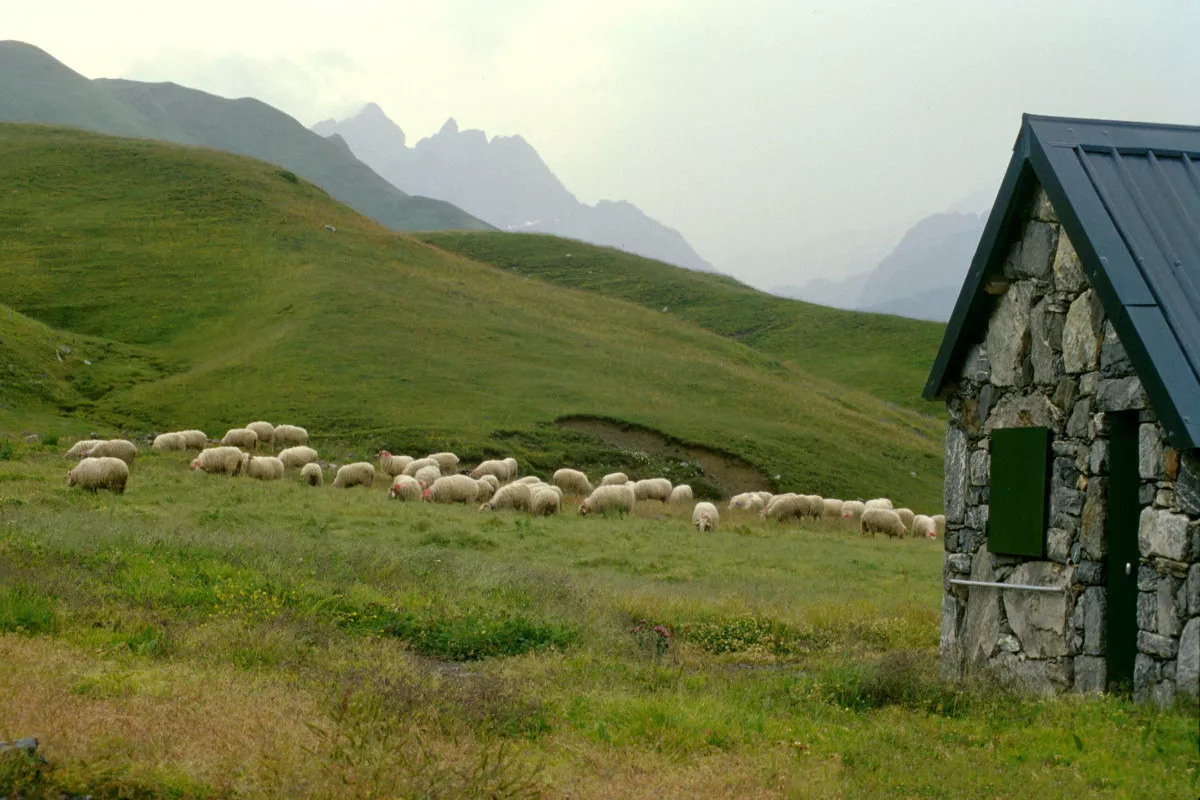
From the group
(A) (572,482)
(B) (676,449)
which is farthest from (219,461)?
(B) (676,449)

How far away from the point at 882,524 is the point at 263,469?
64.6 ft

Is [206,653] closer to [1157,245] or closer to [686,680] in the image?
[686,680]

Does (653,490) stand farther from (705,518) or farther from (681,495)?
(705,518)

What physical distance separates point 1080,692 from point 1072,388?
10.1 ft

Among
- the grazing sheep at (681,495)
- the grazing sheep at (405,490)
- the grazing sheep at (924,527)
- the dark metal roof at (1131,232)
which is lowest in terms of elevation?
the grazing sheep at (924,527)

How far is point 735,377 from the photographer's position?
61375mm

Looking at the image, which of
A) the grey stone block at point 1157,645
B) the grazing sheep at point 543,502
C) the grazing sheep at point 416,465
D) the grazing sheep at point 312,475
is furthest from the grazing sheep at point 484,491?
the grey stone block at point 1157,645

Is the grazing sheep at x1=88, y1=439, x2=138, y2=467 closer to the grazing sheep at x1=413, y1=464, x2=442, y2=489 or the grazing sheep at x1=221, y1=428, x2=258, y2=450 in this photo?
the grazing sheep at x1=221, y1=428, x2=258, y2=450

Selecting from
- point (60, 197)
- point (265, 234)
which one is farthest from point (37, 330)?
point (60, 197)

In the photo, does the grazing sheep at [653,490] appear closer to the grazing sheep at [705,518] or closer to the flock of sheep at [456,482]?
the flock of sheep at [456,482]

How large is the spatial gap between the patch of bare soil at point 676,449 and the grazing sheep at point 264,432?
488 inches

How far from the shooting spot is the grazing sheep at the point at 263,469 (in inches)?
1243

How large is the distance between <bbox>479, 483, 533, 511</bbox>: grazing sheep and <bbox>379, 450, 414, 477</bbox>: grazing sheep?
745 centimetres

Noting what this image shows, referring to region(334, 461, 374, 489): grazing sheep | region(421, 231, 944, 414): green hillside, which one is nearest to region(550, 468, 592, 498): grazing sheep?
region(334, 461, 374, 489): grazing sheep
